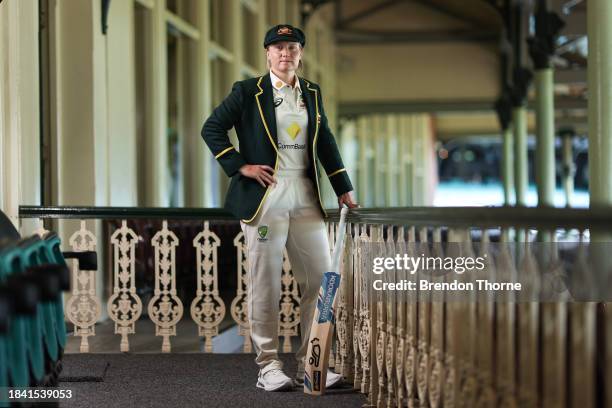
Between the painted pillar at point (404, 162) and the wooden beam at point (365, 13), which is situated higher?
the wooden beam at point (365, 13)

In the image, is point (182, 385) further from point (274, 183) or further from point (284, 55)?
point (284, 55)

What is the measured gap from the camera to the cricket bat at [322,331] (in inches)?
167

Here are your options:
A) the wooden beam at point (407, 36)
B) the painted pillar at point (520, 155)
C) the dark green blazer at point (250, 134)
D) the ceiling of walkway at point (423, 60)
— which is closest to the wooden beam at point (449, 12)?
the ceiling of walkway at point (423, 60)

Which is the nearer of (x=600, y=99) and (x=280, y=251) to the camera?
(x=280, y=251)

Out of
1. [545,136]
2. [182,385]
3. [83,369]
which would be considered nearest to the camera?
[182,385]

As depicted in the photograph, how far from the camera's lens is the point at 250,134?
14.9ft

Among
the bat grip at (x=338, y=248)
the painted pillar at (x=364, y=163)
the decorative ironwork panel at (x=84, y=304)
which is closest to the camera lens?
the bat grip at (x=338, y=248)

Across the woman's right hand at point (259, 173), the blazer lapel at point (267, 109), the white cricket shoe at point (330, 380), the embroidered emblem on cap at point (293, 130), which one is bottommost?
the white cricket shoe at point (330, 380)

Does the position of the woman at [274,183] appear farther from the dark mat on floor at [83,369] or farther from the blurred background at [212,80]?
the blurred background at [212,80]

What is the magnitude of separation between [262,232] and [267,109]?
1.92 ft

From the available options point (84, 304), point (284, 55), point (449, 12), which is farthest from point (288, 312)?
point (449, 12)

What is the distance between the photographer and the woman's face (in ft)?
14.5

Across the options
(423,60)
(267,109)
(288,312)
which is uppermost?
(423,60)

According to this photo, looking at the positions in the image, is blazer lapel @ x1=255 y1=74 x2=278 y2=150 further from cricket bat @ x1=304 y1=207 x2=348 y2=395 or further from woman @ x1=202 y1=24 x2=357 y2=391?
cricket bat @ x1=304 y1=207 x2=348 y2=395
